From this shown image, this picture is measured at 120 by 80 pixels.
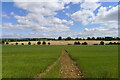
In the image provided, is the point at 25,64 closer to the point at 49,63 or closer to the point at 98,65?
the point at 49,63

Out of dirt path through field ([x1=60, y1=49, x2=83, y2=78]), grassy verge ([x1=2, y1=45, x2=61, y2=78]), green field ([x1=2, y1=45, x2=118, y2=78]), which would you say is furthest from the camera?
grassy verge ([x1=2, y1=45, x2=61, y2=78])

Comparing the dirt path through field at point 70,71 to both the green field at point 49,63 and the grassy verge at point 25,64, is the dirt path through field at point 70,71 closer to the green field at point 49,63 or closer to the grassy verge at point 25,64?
the green field at point 49,63

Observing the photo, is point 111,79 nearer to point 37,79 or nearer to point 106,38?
point 37,79

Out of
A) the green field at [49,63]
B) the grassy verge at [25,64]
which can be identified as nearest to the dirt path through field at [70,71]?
the green field at [49,63]

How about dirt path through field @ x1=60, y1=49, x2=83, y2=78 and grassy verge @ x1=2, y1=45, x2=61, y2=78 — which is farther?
grassy verge @ x1=2, y1=45, x2=61, y2=78

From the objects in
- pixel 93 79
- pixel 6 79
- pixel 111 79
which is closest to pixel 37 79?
pixel 6 79

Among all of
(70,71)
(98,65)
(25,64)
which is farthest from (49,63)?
(98,65)

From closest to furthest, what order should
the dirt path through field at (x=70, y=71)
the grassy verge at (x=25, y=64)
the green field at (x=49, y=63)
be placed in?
the dirt path through field at (x=70, y=71) → the green field at (x=49, y=63) → the grassy verge at (x=25, y=64)

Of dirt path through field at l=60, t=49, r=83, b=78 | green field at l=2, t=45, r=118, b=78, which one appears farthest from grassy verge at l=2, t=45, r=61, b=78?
dirt path through field at l=60, t=49, r=83, b=78

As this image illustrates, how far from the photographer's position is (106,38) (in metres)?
192

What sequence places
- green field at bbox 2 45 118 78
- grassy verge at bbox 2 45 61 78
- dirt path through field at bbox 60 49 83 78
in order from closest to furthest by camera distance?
dirt path through field at bbox 60 49 83 78 → green field at bbox 2 45 118 78 → grassy verge at bbox 2 45 61 78

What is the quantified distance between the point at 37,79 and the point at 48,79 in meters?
1.13

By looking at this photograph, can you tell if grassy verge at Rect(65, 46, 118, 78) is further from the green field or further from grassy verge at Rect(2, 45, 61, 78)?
grassy verge at Rect(2, 45, 61, 78)

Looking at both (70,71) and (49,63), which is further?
(49,63)
